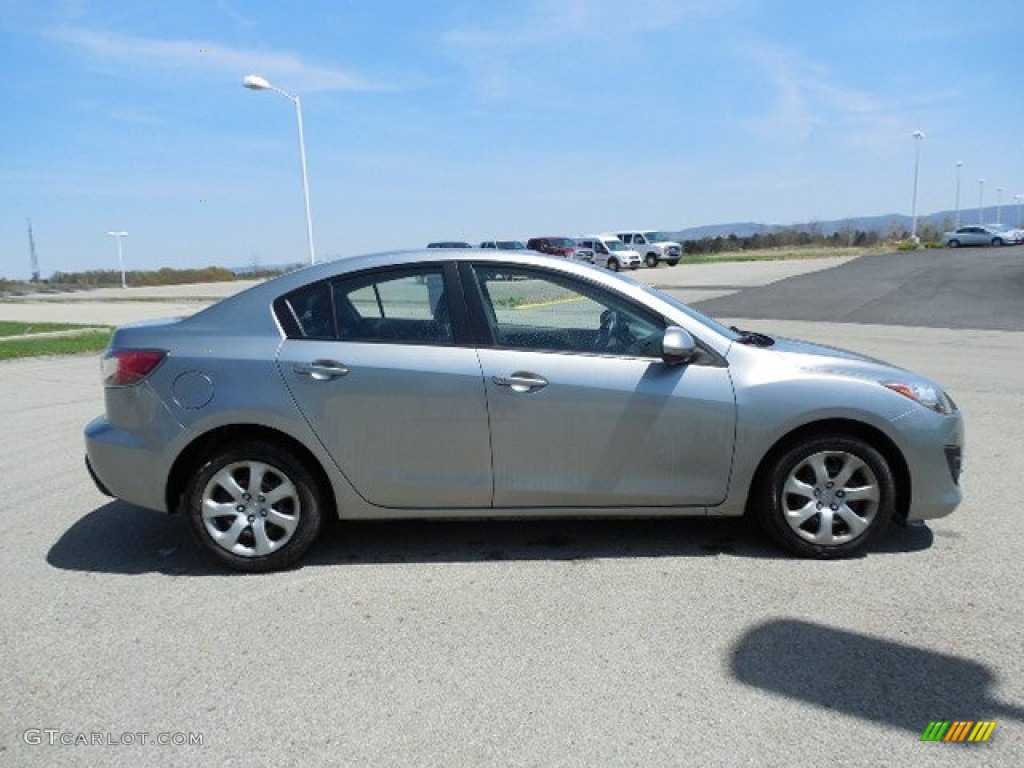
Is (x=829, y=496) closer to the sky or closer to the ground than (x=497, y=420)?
closer to the ground

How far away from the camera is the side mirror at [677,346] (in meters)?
3.74

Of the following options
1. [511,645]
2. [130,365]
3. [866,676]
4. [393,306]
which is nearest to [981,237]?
[393,306]

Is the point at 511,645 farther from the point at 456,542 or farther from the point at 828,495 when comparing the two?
the point at 828,495

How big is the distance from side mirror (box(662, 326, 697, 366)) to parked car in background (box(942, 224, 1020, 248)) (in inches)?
2427

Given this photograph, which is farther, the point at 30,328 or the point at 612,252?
the point at 612,252

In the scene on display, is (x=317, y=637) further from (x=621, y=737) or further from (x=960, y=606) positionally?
(x=960, y=606)

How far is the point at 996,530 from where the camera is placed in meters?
4.32

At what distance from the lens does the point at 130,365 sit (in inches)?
155

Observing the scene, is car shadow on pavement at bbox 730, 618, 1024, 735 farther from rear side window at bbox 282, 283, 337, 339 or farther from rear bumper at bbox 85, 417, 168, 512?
rear bumper at bbox 85, 417, 168, 512

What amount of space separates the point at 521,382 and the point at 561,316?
1.50ft

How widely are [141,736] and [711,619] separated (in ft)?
7.51

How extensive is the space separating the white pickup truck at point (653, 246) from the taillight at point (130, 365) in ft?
143

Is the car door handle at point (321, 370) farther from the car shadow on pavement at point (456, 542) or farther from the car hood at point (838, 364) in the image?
the car hood at point (838, 364)

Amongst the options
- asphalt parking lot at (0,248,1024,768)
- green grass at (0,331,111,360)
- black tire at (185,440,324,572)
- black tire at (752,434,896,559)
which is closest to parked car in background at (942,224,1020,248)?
green grass at (0,331,111,360)
